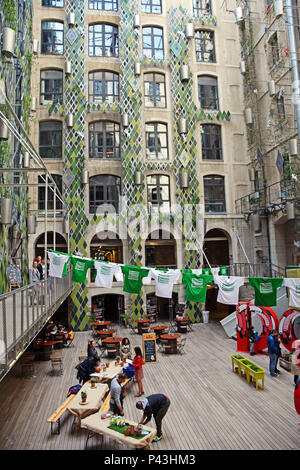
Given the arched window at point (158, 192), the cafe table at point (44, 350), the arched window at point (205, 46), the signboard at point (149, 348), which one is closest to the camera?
the signboard at point (149, 348)

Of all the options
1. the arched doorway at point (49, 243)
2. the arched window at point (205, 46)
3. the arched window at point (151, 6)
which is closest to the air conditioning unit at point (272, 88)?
the arched window at point (205, 46)

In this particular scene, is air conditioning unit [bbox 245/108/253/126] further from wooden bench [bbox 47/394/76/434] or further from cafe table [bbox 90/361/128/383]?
wooden bench [bbox 47/394/76/434]

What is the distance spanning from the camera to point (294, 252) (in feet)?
70.2

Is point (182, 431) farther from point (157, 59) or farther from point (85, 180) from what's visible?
point (157, 59)

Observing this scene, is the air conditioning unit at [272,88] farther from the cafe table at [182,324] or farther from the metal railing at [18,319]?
the metal railing at [18,319]

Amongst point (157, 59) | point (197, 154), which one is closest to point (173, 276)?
point (197, 154)

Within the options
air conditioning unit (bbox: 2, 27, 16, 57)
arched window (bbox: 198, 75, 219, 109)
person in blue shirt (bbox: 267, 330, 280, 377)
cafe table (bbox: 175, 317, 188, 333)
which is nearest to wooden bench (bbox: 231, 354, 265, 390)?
person in blue shirt (bbox: 267, 330, 280, 377)

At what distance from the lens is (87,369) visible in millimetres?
11406

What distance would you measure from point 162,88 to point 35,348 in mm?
19175

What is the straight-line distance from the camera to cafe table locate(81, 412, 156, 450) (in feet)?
23.9

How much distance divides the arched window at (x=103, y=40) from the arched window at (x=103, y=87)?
4.78ft

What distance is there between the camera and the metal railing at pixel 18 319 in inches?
245

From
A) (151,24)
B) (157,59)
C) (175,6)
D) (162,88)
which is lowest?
(162,88)

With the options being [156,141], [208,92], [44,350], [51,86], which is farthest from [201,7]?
[44,350]
